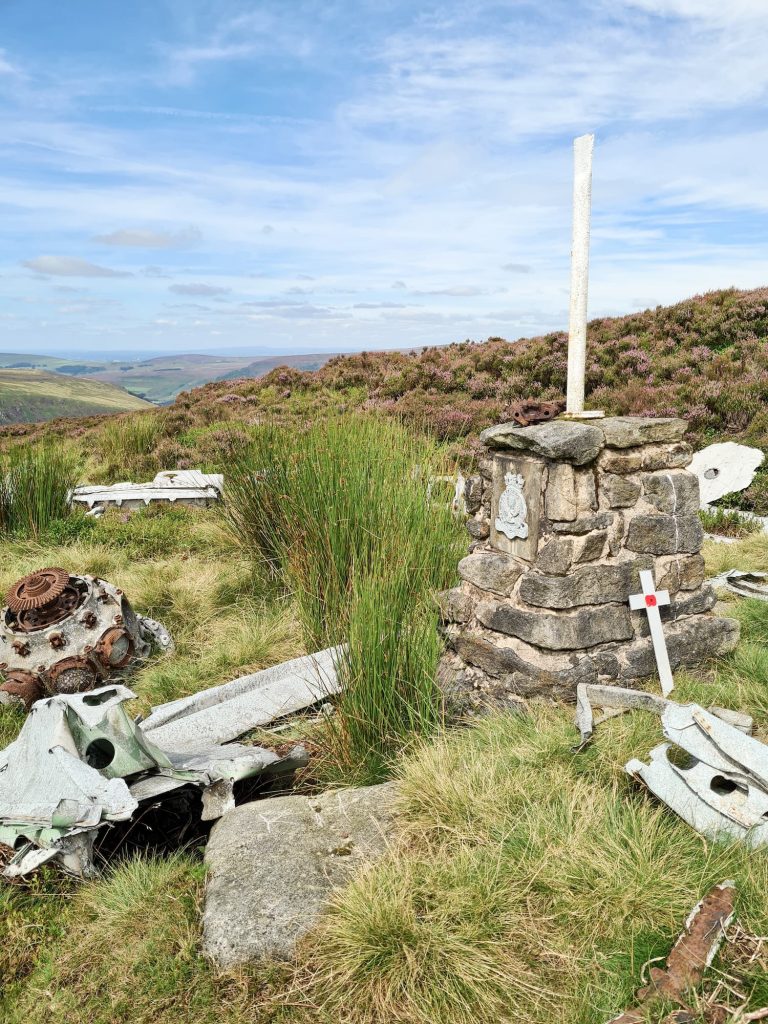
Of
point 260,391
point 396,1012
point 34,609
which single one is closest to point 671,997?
point 396,1012

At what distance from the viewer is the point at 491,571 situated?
3510 millimetres

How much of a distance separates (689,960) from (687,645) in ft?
6.04

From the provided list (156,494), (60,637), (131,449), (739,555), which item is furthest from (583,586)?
(131,449)

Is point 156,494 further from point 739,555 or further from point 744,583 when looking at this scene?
point 744,583

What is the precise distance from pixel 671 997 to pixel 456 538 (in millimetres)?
3015

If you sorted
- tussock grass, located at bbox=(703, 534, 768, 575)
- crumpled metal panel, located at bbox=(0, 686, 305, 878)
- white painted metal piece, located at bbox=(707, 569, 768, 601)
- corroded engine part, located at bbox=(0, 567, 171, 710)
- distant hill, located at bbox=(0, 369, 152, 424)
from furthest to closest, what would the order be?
distant hill, located at bbox=(0, 369, 152, 424)
tussock grass, located at bbox=(703, 534, 768, 575)
white painted metal piece, located at bbox=(707, 569, 768, 601)
corroded engine part, located at bbox=(0, 567, 171, 710)
crumpled metal panel, located at bbox=(0, 686, 305, 878)

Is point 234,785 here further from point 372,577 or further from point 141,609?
point 141,609

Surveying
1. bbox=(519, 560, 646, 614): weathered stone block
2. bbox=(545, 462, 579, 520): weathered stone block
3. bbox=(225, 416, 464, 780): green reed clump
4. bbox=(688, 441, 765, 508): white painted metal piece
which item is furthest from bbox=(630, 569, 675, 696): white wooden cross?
bbox=(688, 441, 765, 508): white painted metal piece

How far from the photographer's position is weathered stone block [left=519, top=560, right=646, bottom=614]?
3.19 meters

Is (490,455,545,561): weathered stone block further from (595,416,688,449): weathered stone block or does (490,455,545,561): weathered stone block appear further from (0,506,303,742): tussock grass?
(0,506,303,742): tussock grass

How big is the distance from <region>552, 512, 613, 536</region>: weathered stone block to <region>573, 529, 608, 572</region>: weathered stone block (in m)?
0.03

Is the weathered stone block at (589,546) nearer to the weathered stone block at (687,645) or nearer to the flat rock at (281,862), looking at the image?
the weathered stone block at (687,645)

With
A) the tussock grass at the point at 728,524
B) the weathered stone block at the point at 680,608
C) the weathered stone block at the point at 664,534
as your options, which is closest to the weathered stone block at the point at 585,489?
the weathered stone block at the point at 664,534

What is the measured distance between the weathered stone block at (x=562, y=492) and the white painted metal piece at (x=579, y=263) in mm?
398
